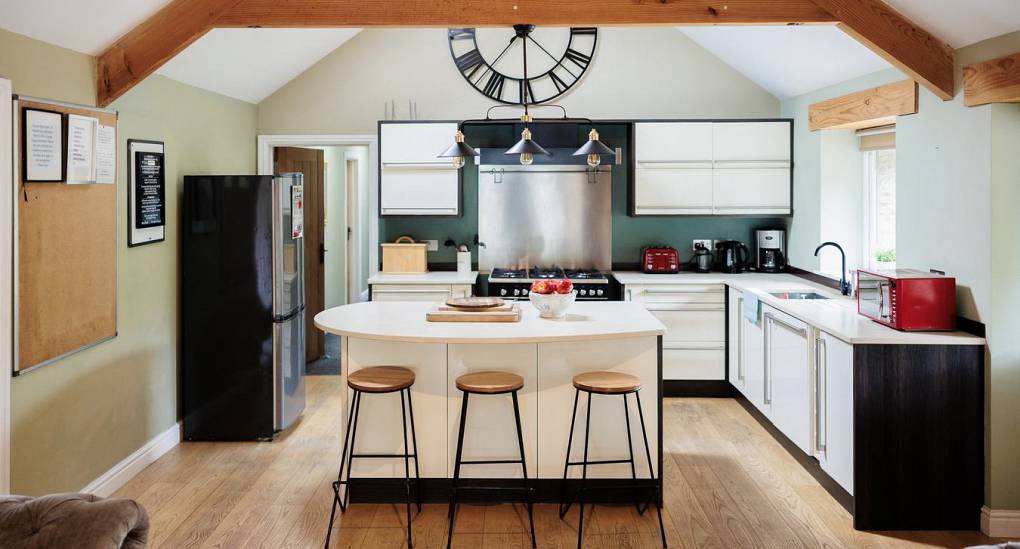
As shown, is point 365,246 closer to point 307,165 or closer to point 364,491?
point 307,165

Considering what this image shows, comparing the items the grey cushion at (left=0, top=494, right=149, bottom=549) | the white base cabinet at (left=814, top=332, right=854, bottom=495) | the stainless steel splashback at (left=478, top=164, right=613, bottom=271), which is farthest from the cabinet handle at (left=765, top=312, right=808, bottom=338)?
the grey cushion at (left=0, top=494, right=149, bottom=549)

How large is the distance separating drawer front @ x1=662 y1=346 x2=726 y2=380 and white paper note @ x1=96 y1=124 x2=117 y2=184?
3798mm

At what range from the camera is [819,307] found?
13.9 ft

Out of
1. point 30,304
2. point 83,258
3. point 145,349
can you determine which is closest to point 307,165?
point 145,349

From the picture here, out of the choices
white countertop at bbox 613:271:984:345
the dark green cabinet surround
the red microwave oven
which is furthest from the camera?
the dark green cabinet surround

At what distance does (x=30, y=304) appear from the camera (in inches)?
126

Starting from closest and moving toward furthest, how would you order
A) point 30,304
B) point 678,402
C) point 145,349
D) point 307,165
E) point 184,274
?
point 30,304, point 145,349, point 184,274, point 678,402, point 307,165

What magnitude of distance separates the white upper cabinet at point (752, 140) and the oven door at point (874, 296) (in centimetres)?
208

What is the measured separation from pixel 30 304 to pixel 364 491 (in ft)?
5.64

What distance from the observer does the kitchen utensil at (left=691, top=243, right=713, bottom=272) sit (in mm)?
6078

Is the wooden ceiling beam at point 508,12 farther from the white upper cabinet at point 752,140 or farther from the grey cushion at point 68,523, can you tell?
the grey cushion at point 68,523

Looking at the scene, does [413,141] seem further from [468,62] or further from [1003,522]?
[1003,522]

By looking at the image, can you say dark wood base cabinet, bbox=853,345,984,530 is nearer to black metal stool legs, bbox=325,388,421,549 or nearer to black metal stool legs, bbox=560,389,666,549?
black metal stool legs, bbox=560,389,666,549

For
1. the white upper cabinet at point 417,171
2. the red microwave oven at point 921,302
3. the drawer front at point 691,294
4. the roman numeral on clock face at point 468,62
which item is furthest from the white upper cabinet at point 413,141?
the red microwave oven at point 921,302
